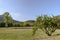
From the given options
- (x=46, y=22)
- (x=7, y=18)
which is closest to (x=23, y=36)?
(x=46, y=22)

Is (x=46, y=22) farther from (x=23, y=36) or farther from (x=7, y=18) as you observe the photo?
(x=7, y=18)

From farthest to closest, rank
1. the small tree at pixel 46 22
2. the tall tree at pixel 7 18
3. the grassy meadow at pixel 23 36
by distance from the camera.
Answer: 1. the tall tree at pixel 7 18
2. the small tree at pixel 46 22
3. the grassy meadow at pixel 23 36

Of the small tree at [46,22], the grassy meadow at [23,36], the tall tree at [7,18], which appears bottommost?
the grassy meadow at [23,36]

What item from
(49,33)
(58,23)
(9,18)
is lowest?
(49,33)

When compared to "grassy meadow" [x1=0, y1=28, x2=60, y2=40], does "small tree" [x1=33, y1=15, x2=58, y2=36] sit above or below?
above

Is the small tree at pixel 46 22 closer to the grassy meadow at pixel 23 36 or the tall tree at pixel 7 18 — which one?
the grassy meadow at pixel 23 36

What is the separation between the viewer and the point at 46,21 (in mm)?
25875

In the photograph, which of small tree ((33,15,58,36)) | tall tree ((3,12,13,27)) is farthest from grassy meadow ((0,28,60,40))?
tall tree ((3,12,13,27))

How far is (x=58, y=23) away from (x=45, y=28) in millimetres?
2328

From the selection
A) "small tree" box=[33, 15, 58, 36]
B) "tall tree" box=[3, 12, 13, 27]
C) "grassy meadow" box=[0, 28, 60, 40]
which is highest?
"tall tree" box=[3, 12, 13, 27]

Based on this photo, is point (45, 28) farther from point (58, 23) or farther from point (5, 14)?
point (5, 14)

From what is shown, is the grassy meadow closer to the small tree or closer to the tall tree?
the small tree

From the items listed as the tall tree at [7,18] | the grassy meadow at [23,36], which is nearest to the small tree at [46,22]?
the grassy meadow at [23,36]

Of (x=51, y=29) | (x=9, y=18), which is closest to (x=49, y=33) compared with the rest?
(x=51, y=29)
